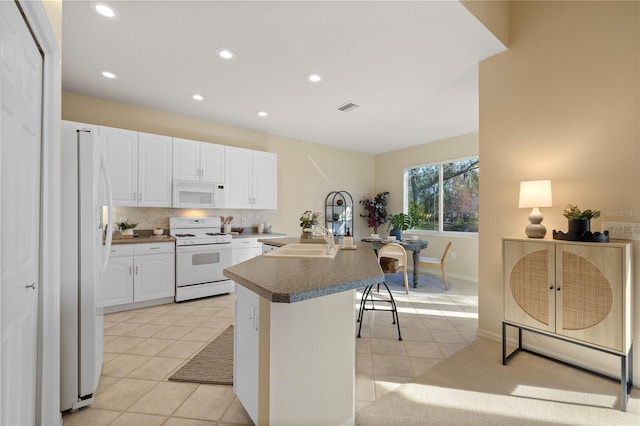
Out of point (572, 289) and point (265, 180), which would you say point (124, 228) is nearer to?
point (265, 180)

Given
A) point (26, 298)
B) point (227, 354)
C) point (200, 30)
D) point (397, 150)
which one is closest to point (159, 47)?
point (200, 30)

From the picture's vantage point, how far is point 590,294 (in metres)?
1.87

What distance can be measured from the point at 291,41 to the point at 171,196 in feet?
8.66

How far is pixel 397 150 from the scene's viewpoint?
632 centimetres

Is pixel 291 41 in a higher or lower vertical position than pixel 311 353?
higher

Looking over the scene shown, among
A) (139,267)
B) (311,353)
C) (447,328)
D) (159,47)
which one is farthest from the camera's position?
(139,267)

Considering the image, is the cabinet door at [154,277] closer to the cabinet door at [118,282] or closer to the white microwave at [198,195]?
the cabinet door at [118,282]

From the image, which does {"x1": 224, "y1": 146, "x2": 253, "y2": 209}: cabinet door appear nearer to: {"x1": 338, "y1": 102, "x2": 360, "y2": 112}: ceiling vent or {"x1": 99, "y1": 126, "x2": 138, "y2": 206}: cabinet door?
{"x1": 99, "y1": 126, "x2": 138, "y2": 206}: cabinet door

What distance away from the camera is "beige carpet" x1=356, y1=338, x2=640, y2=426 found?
5.33 ft

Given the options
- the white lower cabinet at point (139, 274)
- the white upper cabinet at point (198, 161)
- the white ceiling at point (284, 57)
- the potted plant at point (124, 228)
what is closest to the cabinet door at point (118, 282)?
the white lower cabinet at point (139, 274)

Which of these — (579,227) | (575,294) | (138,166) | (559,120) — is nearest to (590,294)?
(575,294)

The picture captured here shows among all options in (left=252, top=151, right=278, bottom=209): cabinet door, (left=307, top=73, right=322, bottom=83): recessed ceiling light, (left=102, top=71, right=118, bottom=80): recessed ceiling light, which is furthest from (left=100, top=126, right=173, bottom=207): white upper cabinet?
(left=307, top=73, right=322, bottom=83): recessed ceiling light

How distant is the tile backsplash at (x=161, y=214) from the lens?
3.81 meters

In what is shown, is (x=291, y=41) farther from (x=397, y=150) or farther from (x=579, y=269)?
(x=397, y=150)
